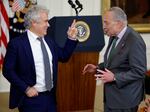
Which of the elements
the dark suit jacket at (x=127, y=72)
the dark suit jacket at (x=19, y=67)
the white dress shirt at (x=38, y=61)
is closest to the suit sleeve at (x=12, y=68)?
the dark suit jacket at (x=19, y=67)

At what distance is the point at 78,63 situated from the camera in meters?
4.68

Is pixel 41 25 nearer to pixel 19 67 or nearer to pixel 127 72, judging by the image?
pixel 19 67

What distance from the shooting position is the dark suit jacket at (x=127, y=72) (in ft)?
10.3

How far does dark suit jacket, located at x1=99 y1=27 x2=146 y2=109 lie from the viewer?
10.3 feet

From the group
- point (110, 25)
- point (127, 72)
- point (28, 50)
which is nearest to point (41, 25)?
point (28, 50)

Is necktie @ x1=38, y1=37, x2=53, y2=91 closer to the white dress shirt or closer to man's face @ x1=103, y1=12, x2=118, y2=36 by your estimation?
the white dress shirt

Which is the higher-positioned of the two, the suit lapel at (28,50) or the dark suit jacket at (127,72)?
the suit lapel at (28,50)

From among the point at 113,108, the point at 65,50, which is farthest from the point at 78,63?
the point at 113,108

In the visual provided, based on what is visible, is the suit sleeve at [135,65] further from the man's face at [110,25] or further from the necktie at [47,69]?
the necktie at [47,69]

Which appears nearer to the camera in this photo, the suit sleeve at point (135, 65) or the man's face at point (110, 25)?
the suit sleeve at point (135, 65)

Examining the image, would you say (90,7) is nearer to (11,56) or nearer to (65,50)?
(65,50)

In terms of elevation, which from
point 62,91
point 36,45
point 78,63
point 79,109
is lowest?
point 79,109

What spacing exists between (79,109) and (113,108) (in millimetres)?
1602

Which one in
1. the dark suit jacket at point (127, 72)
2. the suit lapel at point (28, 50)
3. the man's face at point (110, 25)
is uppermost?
the man's face at point (110, 25)
